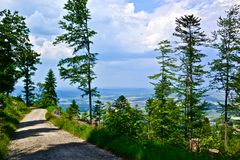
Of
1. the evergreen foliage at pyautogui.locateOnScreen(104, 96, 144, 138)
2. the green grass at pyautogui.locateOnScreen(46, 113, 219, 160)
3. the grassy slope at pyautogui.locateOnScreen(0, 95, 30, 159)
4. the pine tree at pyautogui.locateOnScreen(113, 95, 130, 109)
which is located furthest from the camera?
the pine tree at pyautogui.locateOnScreen(113, 95, 130, 109)

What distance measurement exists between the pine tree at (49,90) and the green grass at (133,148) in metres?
65.8

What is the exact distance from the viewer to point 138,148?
14883 mm

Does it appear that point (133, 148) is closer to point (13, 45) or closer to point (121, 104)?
point (121, 104)

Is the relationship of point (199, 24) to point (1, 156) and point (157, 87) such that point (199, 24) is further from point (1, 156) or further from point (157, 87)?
point (1, 156)

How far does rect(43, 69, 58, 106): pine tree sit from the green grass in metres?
65.8

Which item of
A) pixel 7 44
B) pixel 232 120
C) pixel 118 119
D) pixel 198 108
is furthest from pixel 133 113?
pixel 232 120

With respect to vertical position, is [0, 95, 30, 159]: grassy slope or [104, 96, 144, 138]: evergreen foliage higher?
[104, 96, 144, 138]: evergreen foliage

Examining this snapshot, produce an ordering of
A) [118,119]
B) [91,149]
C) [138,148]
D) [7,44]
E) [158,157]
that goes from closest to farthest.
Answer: [158,157], [138,148], [91,149], [118,119], [7,44]

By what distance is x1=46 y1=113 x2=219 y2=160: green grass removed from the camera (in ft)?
41.6

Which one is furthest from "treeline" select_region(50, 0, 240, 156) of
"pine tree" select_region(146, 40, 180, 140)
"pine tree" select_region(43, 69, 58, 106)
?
"pine tree" select_region(43, 69, 58, 106)

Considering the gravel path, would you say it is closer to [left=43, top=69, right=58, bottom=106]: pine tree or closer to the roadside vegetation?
the roadside vegetation

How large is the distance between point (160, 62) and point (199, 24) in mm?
5720

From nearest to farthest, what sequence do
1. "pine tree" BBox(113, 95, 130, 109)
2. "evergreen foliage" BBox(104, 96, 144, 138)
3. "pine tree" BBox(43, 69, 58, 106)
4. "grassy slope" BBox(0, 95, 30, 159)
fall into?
1. "grassy slope" BBox(0, 95, 30, 159)
2. "evergreen foliage" BBox(104, 96, 144, 138)
3. "pine tree" BBox(113, 95, 130, 109)
4. "pine tree" BBox(43, 69, 58, 106)

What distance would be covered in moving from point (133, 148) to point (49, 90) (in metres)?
76.7
